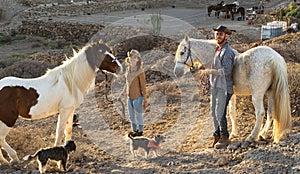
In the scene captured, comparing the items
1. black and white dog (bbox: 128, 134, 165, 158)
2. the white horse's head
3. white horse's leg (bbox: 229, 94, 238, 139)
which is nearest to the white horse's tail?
white horse's leg (bbox: 229, 94, 238, 139)

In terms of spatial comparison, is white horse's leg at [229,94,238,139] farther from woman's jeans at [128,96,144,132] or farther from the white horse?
woman's jeans at [128,96,144,132]

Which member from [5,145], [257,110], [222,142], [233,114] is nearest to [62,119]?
[5,145]

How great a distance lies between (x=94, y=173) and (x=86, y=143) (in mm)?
1769

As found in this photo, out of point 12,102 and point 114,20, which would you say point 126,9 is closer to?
point 114,20

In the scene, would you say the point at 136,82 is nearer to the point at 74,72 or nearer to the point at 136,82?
the point at 136,82

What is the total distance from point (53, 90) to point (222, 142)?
2771 millimetres

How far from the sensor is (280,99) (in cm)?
559

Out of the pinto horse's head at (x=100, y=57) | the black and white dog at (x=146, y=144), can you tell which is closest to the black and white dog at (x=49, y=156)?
the black and white dog at (x=146, y=144)

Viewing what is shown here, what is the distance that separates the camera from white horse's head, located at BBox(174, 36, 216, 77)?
612 centimetres

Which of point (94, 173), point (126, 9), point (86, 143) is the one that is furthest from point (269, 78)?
point (126, 9)

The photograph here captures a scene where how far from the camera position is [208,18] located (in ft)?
100

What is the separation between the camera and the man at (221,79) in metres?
5.58

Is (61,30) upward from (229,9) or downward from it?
downward

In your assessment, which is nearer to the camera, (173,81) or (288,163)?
(288,163)
